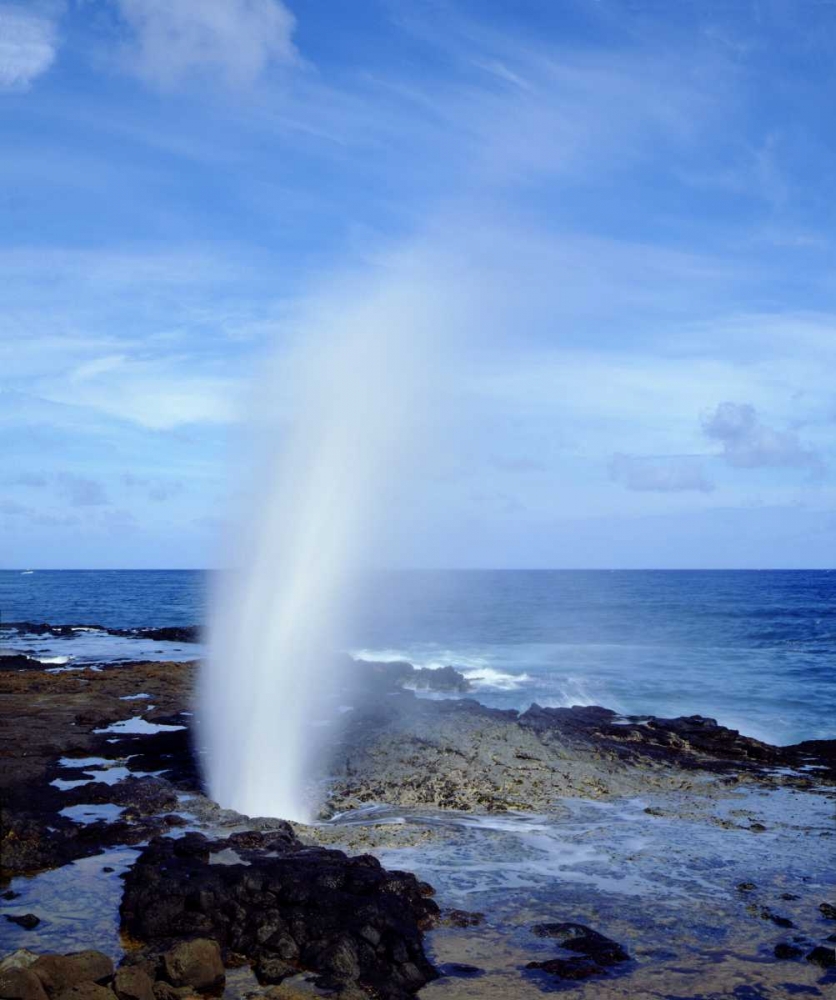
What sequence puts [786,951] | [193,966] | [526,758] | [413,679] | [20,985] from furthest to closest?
1. [413,679]
2. [526,758]
3. [786,951]
4. [193,966]
5. [20,985]

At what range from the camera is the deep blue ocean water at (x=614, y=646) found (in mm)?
33438

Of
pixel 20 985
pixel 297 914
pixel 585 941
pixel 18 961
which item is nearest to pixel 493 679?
pixel 585 941

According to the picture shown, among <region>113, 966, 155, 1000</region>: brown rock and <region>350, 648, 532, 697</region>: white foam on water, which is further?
<region>350, 648, 532, 697</region>: white foam on water

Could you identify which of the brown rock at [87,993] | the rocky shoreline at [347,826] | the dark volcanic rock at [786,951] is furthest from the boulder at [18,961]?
the dark volcanic rock at [786,951]

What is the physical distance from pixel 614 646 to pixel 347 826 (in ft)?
131

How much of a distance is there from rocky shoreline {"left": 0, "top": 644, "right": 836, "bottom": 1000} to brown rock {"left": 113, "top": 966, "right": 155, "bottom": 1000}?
0.02 m

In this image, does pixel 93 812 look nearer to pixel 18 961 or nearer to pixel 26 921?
pixel 26 921

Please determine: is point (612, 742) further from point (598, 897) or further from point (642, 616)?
point (642, 616)

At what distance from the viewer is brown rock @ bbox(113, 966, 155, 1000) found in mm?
8035

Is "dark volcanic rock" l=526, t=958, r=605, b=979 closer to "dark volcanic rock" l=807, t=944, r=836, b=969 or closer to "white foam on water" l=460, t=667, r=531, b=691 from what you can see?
"dark volcanic rock" l=807, t=944, r=836, b=969

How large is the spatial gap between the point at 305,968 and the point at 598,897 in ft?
14.2

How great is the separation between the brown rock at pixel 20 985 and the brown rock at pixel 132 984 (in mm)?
656

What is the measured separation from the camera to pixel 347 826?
583 inches

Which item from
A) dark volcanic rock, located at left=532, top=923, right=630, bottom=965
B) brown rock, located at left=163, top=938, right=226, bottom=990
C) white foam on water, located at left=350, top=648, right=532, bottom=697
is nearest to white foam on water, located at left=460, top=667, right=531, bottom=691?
white foam on water, located at left=350, top=648, right=532, bottom=697
